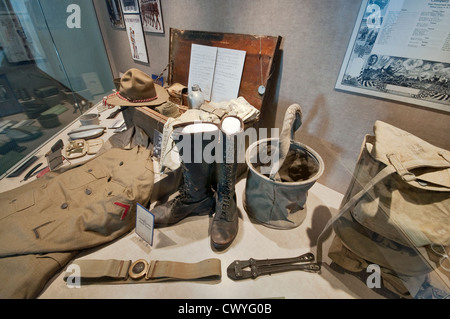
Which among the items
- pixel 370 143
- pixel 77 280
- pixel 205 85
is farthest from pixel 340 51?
pixel 77 280

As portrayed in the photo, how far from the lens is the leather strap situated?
823 millimetres

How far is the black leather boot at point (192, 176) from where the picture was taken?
0.91m

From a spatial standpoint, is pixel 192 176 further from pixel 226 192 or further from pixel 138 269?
pixel 138 269

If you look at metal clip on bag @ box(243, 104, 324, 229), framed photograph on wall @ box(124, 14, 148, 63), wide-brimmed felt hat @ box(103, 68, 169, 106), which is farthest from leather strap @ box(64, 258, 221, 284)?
framed photograph on wall @ box(124, 14, 148, 63)

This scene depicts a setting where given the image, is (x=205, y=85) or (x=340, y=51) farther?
(x=205, y=85)

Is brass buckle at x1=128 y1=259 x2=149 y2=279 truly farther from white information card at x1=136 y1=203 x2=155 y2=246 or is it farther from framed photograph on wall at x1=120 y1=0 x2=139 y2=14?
framed photograph on wall at x1=120 y1=0 x2=139 y2=14

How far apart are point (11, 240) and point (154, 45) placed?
1.97 meters

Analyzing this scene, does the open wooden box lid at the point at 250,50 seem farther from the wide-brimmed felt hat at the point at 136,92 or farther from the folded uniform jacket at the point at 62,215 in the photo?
the folded uniform jacket at the point at 62,215

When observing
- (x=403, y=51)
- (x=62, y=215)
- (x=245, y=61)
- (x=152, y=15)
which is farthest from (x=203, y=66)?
(x=62, y=215)

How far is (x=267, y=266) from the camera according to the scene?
88 centimetres

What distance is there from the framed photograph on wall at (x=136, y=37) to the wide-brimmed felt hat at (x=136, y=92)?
86cm

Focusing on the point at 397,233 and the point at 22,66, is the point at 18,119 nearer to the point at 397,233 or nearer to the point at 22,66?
the point at 22,66
